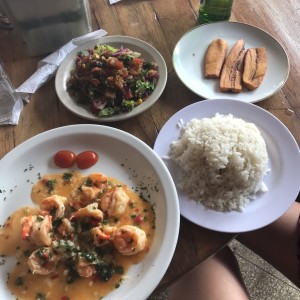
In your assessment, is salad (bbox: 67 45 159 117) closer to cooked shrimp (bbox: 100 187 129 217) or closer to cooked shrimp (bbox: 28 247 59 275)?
cooked shrimp (bbox: 100 187 129 217)

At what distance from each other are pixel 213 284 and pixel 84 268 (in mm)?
679

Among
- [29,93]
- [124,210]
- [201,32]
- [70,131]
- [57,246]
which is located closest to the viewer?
[57,246]

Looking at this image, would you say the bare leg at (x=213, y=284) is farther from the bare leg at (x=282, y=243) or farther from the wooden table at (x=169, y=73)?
the wooden table at (x=169, y=73)

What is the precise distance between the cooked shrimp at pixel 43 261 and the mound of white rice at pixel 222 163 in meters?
0.46

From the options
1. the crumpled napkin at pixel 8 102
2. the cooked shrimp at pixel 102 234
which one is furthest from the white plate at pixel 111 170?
the crumpled napkin at pixel 8 102

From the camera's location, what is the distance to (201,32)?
1.65m

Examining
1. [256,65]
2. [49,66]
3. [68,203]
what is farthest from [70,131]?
[256,65]

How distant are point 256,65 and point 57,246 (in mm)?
1099

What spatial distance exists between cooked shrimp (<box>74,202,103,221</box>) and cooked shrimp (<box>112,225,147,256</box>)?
0.09m

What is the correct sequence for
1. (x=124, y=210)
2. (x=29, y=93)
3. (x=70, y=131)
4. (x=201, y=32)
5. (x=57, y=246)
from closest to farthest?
(x=57, y=246) < (x=124, y=210) < (x=70, y=131) < (x=29, y=93) < (x=201, y=32)

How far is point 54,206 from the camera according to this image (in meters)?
1.13

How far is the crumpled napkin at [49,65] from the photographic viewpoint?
147 cm

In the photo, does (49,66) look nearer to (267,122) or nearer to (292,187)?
(267,122)

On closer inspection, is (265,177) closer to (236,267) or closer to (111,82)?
(236,267)
